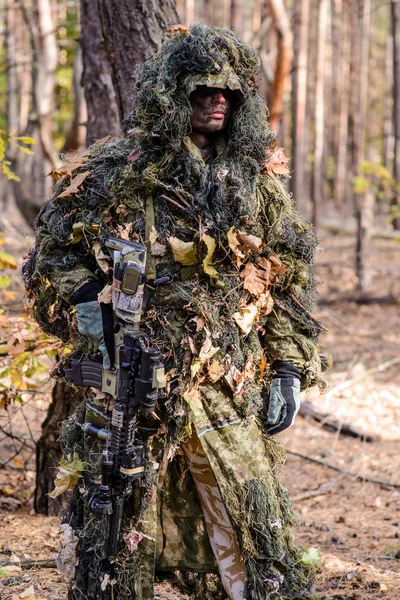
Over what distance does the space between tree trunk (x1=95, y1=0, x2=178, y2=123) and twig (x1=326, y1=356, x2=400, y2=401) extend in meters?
4.37

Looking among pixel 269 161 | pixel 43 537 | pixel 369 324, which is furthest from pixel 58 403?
pixel 369 324

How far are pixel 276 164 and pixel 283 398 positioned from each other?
1076mm

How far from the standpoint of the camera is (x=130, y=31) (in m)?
4.53

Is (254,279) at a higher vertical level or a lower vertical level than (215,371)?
higher

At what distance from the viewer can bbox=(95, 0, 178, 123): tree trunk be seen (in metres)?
4.51

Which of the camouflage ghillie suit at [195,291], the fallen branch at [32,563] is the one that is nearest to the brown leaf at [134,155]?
the camouflage ghillie suit at [195,291]

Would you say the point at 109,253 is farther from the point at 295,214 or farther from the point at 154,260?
the point at 295,214

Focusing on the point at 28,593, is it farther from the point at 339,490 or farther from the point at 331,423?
the point at 331,423

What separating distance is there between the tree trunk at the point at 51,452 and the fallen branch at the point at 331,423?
311 cm

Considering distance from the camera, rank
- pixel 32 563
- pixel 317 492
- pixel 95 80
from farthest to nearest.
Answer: pixel 317 492
pixel 95 80
pixel 32 563

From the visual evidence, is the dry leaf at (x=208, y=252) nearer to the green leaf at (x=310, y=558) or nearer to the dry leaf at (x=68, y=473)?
the dry leaf at (x=68, y=473)

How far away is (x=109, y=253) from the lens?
3.09 m

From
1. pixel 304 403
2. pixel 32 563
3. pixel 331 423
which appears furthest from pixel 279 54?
pixel 32 563

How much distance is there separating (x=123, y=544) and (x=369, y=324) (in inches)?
358
